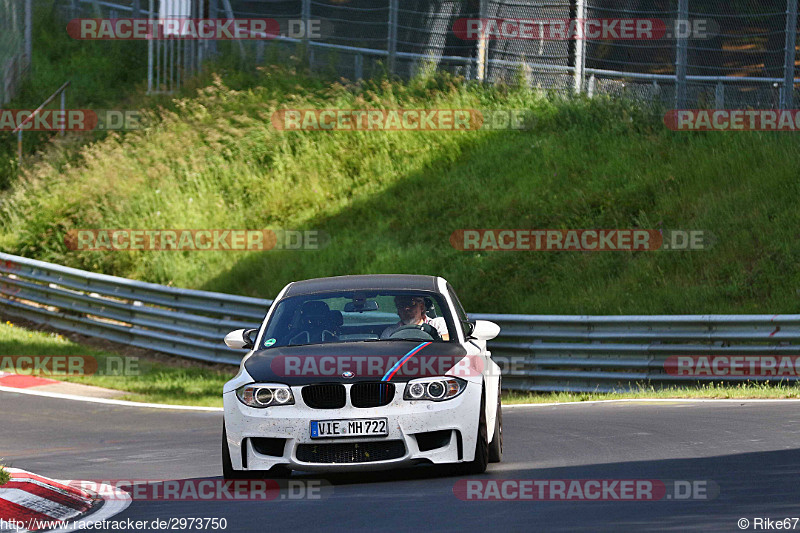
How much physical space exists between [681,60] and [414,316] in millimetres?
14290

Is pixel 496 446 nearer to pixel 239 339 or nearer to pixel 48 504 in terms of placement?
pixel 239 339

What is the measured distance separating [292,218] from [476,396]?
54.9 ft

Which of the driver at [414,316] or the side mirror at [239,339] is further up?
the driver at [414,316]

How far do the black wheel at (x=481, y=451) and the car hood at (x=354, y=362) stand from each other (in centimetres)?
40

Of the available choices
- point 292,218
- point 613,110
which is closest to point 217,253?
point 292,218

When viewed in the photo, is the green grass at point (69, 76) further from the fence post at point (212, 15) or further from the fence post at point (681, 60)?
the fence post at point (681, 60)

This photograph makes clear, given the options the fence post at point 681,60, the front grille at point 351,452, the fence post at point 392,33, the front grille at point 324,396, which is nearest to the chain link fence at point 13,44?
the fence post at point 392,33

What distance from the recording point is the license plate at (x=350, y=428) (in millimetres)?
8742

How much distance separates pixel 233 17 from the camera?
1260 inches

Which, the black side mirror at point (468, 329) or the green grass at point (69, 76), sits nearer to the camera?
the black side mirror at point (468, 329)

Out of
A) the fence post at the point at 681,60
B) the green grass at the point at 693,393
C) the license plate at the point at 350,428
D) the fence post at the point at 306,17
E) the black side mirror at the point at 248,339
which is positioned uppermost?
the fence post at the point at 306,17

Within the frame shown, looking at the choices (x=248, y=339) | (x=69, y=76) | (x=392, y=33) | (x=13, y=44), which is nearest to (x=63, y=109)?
(x=69, y=76)

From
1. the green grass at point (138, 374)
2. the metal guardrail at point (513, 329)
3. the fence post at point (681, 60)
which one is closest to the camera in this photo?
the metal guardrail at point (513, 329)

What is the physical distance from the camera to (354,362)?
9.03m
